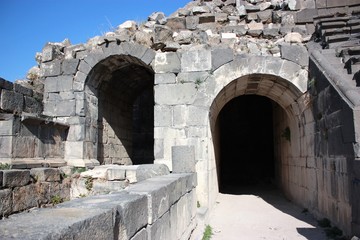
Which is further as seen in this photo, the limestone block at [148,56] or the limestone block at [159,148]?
the limestone block at [148,56]

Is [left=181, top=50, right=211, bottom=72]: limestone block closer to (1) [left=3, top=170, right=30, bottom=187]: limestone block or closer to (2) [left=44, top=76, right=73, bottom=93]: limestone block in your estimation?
(2) [left=44, top=76, right=73, bottom=93]: limestone block

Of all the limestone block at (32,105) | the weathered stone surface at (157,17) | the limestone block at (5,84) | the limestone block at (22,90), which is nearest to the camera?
the limestone block at (5,84)

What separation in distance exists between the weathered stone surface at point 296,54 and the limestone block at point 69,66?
4.91 metres

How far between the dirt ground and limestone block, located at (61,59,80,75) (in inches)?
188

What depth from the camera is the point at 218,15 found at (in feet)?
28.0

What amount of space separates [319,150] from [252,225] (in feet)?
6.48

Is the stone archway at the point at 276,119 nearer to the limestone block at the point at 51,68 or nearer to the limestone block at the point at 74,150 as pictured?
the limestone block at the point at 74,150

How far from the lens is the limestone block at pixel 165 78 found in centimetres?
768

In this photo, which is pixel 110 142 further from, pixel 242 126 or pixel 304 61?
pixel 242 126

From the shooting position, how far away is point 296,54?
7.38 m

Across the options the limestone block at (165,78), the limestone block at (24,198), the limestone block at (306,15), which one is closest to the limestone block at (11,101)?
the limestone block at (24,198)

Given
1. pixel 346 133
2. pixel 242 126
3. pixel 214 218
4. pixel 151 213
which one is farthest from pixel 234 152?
pixel 151 213

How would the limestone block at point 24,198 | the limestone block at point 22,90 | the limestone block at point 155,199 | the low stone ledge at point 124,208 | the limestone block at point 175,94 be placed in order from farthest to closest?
the limestone block at point 175,94 → the limestone block at point 22,90 → the limestone block at point 24,198 → the limestone block at point 155,199 → the low stone ledge at point 124,208

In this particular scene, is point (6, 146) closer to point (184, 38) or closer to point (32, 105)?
point (32, 105)
